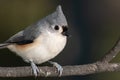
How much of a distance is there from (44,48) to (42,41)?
4 centimetres

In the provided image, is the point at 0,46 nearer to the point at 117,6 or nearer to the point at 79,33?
the point at 79,33

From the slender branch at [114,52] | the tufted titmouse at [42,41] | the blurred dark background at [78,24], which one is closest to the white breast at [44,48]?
the tufted titmouse at [42,41]

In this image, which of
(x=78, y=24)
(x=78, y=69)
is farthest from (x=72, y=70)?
(x=78, y=24)

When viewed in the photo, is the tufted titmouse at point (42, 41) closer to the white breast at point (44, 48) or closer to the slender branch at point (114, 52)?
the white breast at point (44, 48)

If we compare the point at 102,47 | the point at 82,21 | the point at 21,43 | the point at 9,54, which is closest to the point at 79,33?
the point at 82,21

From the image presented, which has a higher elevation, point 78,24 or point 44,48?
point 44,48

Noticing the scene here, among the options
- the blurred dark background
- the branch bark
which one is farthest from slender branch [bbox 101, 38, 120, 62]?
the blurred dark background

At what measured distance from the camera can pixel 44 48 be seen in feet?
8.13

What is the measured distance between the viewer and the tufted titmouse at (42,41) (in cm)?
246

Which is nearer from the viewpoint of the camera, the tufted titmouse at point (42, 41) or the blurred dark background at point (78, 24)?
the tufted titmouse at point (42, 41)

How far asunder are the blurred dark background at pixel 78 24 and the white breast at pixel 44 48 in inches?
48.1

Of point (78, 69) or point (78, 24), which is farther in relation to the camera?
point (78, 24)

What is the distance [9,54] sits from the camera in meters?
3.74

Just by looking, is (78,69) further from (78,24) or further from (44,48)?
(78,24)
